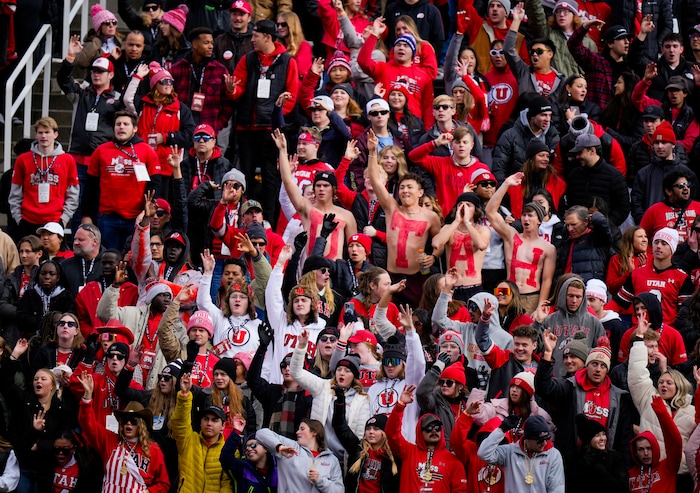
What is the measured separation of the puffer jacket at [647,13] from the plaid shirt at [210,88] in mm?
4713

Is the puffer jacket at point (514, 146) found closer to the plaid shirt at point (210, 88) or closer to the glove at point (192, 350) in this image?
the plaid shirt at point (210, 88)

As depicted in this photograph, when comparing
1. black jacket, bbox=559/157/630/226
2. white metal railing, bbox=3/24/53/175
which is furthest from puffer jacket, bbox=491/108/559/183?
white metal railing, bbox=3/24/53/175

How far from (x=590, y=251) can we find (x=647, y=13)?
479 centimetres

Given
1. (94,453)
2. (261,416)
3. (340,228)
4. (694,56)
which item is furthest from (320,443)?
(694,56)

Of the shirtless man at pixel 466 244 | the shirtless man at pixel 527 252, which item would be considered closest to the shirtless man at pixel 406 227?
the shirtless man at pixel 466 244

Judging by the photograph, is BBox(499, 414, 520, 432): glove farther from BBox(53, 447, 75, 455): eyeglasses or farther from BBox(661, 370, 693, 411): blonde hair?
BBox(53, 447, 75, 455): eyeglasses

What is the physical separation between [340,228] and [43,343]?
10.0 feet

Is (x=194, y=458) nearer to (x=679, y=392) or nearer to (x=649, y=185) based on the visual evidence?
(x=679, y=392)

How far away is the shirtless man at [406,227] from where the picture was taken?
677 inches

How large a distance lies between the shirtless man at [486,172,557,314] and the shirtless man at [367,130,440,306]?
0.65 metres

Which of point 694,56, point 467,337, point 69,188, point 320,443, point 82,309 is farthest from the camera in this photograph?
point 694,56

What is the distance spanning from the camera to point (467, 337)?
15.7 meters

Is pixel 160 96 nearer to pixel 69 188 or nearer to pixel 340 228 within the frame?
pixel 69 188

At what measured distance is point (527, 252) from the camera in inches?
672
